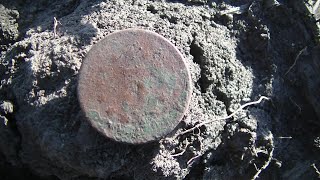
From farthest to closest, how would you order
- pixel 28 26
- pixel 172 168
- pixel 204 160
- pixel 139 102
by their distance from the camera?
pixel 28 26
pixel 204 160
pixel 172 168
pixel 139 102

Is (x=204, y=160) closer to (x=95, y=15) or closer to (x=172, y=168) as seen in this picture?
(x=172, y=168)

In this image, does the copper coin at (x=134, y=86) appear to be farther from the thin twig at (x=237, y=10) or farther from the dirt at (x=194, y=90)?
the thin twig at (x=237, y=10)

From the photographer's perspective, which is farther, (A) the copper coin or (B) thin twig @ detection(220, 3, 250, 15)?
(B) thin twig @ detection(220, 3, 250, 15)

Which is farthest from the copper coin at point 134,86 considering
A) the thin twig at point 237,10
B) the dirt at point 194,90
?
the thin twig at point 237,10

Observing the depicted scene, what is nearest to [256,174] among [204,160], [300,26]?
[204,160]

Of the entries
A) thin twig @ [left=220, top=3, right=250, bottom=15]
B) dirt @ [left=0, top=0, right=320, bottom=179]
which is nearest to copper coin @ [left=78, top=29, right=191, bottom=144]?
dirt @ [left=0, top=0, right=320, bottom=179]

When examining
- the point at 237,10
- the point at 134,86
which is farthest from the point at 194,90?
the point at 237,10

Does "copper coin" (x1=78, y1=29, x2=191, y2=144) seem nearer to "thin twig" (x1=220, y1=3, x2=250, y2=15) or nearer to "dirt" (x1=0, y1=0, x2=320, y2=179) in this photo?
"dirt" (x1=0, y1=0, x2=320, y2=179)
